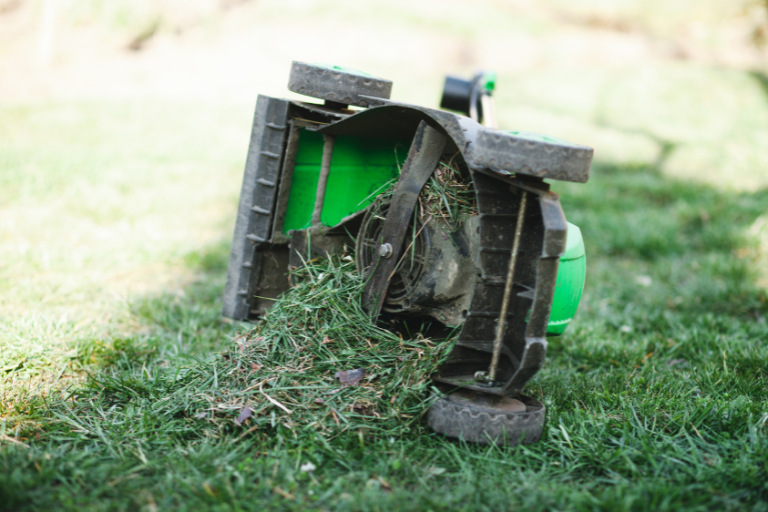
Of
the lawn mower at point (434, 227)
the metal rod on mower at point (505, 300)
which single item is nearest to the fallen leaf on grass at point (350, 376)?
the lawn mower at point (434, 227)

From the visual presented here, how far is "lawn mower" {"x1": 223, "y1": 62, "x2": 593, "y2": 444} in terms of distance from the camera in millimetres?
2002

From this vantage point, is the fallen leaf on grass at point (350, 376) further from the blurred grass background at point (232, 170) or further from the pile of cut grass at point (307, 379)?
the blurred grass background at point (232, 170)

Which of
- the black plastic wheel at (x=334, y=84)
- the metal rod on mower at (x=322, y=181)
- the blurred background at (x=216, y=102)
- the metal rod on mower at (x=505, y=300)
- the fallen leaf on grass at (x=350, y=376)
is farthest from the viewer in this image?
the blurred background at (x=216, y=102)

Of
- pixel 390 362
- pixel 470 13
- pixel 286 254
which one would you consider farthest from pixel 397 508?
pixel 470 13

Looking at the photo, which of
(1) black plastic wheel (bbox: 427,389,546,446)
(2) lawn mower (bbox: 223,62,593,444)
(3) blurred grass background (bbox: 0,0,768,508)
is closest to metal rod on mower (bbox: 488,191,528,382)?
(2) lawn mower (bbox: 223,62,593,444)

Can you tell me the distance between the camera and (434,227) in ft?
7.82

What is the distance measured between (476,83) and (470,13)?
18570mm

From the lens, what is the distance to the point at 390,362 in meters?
2.31

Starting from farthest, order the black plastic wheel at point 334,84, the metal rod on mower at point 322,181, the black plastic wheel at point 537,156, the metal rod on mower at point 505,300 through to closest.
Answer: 1. the metal rod on mower at point 322,181
2. the black plastic wheel at point 334,84
3. the metal rod on mower at point 505,300
4. the black plastic wheel at point 537,156

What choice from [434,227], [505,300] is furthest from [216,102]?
[505,300]

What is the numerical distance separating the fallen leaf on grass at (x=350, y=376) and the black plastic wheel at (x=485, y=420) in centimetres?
29

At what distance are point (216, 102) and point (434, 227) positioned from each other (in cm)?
995

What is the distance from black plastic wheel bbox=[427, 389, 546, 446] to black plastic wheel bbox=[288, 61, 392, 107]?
1399mm

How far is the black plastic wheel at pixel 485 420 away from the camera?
2.09 meters
